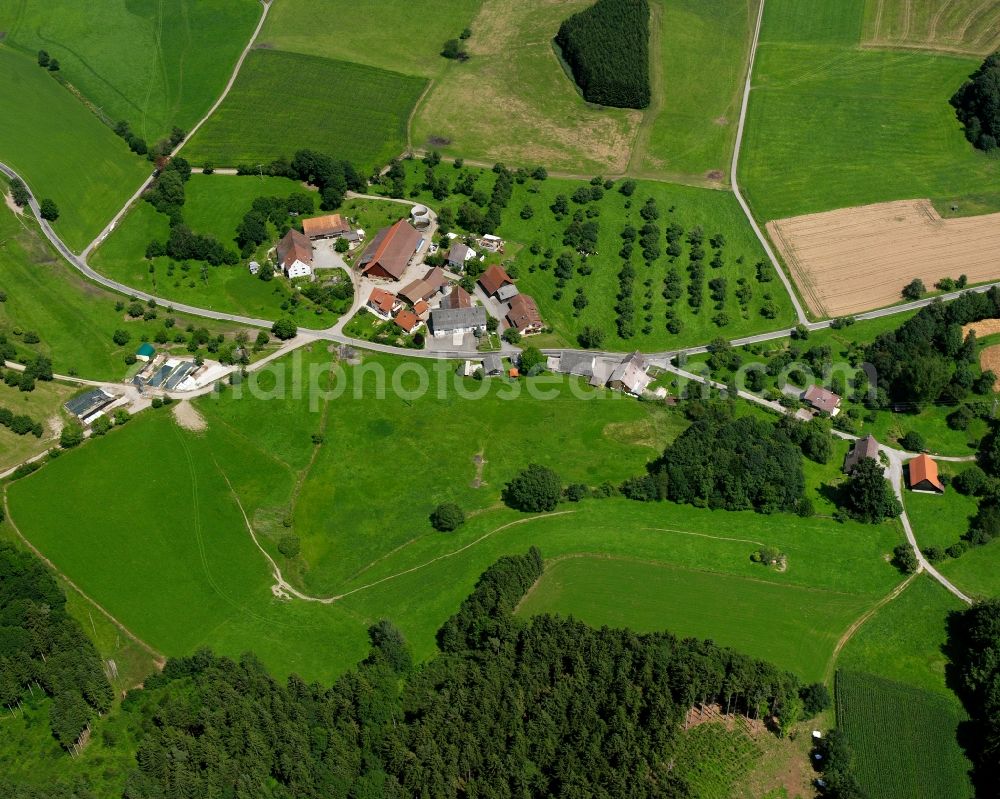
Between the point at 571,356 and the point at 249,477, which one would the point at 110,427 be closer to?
the point at 249,477

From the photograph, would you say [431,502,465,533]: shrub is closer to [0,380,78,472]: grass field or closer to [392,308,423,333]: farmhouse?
[392,308,423,333]: farmhouse

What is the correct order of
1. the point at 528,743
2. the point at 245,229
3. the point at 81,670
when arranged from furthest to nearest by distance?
1. the point at 245,229
2. the point at 81,670
3. the point at 528,743

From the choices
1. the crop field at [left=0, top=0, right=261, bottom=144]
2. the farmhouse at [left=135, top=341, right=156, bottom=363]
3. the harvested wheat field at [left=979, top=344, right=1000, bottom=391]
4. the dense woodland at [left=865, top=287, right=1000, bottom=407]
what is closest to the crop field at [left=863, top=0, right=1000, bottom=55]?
the dense woodland at [left=865, top=287, right=1000, bottom=407]

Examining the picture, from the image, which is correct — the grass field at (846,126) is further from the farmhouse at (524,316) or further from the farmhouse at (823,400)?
the farmhouse at (524,316)

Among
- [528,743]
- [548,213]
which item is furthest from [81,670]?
[548,213]

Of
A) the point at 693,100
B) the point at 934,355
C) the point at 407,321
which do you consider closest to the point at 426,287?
the point at 407,321

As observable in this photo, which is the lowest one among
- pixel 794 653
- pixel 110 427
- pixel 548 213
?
pixel 794 653
